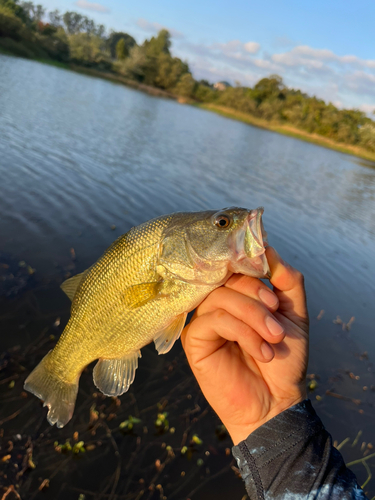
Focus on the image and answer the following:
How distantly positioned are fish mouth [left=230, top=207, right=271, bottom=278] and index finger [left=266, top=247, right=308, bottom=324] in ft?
0.34

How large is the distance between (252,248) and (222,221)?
1.14ft

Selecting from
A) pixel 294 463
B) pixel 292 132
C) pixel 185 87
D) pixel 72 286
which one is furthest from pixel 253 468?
pixel 185 87

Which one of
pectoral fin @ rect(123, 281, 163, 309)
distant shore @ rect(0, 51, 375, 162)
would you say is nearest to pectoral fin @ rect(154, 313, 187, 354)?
pectoral fin @ rect(123, 281, 163, 309)

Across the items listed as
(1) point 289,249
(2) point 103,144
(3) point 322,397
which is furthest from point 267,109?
(3) point 322,397

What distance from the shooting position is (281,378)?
2.18m

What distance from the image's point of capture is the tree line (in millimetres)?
67938

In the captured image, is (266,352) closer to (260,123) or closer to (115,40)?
(260,123)

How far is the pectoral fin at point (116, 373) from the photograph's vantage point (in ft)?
8.25

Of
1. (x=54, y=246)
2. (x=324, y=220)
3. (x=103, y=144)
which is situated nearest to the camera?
(x=54, y=246)

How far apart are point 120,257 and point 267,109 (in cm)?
8823

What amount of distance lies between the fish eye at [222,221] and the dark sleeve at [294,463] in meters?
1.34

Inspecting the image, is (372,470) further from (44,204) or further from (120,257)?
(44,204)

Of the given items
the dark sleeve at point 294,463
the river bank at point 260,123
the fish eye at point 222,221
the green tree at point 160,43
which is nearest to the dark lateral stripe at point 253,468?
the dark sleeve at point 294,463

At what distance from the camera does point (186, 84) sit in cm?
8044
